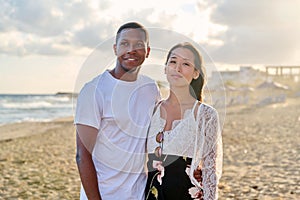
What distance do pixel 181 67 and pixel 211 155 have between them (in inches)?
19.4

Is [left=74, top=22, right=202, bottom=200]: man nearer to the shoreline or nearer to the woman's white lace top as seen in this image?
the woman's white lace top

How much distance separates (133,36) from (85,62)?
299 mm

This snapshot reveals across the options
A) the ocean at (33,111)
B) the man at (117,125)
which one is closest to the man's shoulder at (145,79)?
the man at (117,125)

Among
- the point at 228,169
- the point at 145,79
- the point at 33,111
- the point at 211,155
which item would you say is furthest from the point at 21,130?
the point at 211,155

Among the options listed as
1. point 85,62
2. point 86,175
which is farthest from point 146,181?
point 85,62

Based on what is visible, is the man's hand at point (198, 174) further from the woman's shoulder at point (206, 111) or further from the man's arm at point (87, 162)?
the man's arm at point (87, 162)

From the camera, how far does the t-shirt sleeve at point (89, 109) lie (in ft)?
7.30

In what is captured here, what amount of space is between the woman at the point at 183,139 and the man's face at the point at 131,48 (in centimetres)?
18

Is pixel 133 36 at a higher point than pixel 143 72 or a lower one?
higher

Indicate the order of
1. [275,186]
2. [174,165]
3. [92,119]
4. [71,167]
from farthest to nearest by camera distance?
1. [71,167]
2. [275,186]
3. [174,165]
4. [92,119]

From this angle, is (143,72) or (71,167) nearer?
(143,72)

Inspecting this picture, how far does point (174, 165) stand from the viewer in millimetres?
2402

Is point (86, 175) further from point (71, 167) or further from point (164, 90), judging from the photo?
point (71, 167)

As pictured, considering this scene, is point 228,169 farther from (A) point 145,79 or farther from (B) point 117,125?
(B) point 117,125
